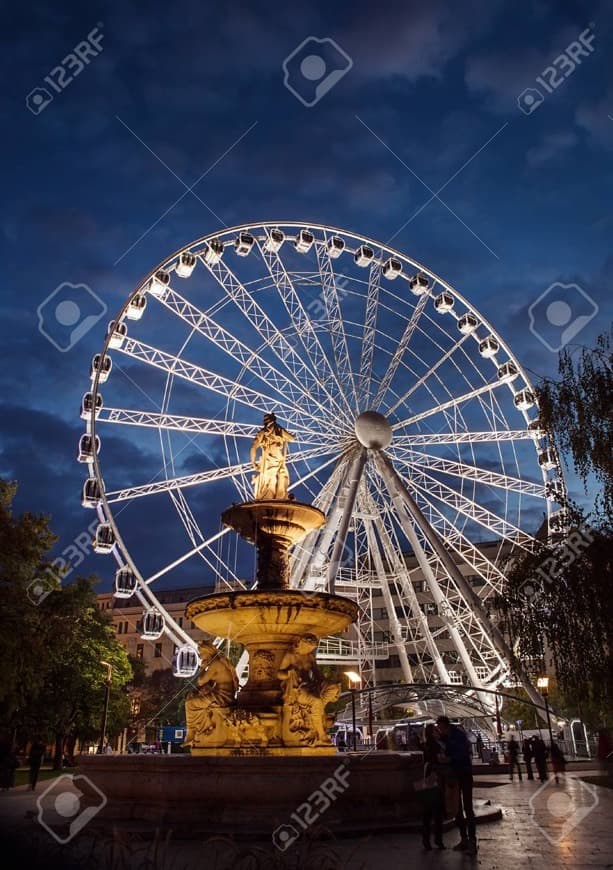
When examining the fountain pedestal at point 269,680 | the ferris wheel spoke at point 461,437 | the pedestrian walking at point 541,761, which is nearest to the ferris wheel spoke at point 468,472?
the ferris wheel spoke at point 461,437

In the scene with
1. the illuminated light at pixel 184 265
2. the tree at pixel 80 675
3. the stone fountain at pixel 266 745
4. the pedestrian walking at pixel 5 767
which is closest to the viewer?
the stone fountain at pixel 266 745

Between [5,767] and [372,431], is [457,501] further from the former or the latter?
[5,767]

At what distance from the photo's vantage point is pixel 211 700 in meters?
12.4

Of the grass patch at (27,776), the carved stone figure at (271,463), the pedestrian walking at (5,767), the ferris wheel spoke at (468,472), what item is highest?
the ferris wheel spoke at (468,472)

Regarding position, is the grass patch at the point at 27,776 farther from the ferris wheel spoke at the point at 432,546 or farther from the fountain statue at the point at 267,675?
the ferris wheel spoke at the point at 432,546

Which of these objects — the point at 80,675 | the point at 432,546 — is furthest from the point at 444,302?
the point at 80,675

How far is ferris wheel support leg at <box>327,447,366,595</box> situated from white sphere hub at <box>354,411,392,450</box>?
406mm

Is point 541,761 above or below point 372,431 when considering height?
below

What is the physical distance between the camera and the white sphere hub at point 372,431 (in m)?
27.8

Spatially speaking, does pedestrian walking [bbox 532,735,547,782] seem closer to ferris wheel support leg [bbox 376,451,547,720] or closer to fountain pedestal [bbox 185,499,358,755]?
ferris wheel support leg [bbox 376,451,547,720]

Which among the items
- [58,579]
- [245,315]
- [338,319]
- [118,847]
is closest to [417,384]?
[338,319]

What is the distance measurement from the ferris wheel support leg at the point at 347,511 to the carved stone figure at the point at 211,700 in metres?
12.3

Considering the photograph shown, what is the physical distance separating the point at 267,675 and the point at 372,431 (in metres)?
15.5

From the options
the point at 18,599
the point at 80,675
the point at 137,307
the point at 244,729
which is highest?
the point at 137,307
